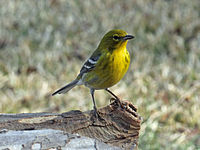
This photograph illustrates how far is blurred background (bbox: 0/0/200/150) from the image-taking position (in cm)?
432

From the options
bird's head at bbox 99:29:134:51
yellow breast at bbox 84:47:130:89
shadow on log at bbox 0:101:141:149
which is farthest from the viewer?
bird's head at bbox 99:29:134:51

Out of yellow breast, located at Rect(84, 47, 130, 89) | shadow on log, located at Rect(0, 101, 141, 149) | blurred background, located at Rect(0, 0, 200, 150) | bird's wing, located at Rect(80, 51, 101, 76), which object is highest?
blurred background, located at Rect(0, 0, 200, 150)

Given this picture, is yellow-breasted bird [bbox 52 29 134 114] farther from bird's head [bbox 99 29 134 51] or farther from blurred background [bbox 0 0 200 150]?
blurred background [bbox 0 0 200 150]

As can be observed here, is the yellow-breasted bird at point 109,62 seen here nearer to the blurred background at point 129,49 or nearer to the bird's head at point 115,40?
the bird's head at point 115,40

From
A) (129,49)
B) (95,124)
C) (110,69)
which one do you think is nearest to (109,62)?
(110,69)

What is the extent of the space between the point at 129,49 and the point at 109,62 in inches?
109

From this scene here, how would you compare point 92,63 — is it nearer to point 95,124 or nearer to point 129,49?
point 95,124

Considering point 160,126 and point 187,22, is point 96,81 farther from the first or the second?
point 187,22

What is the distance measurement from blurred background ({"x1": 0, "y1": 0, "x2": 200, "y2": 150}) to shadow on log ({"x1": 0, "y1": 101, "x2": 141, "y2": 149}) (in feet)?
3.81

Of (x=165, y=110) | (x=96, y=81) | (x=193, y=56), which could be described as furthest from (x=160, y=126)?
(x=193, y=56)

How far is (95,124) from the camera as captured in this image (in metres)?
2.65

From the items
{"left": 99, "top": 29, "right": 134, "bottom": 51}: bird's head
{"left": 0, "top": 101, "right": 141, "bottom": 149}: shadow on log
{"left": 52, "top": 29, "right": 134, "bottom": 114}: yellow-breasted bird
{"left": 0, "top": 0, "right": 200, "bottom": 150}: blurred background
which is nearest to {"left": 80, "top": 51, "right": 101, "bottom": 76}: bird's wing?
{"left": 52, "top": 29, "right": 134, "bottom": 114}: yellow-breasted bird

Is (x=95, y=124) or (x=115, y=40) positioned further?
(x=115, y=40)

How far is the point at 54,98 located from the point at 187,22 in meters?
3.02
